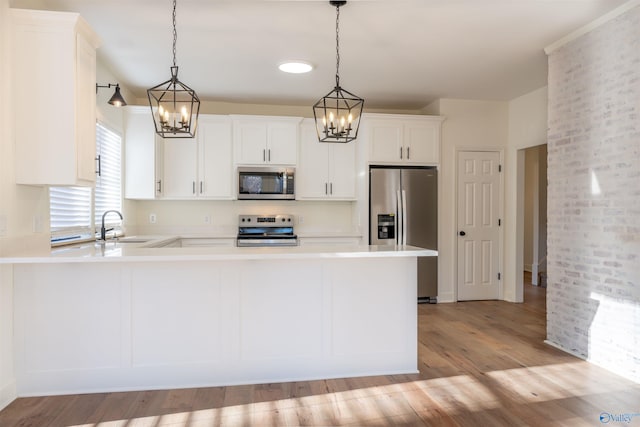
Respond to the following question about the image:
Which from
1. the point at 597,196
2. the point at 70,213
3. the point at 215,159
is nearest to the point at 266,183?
Result: the point at 215,159

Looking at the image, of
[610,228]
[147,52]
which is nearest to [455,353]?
[610,228]

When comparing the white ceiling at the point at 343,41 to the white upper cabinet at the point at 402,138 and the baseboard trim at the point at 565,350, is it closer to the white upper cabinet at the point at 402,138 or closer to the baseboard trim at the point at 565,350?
the white upper cabinet at the point at 402,138

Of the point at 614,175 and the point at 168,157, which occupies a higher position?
the point at 168,157

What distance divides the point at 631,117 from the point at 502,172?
2.61 m

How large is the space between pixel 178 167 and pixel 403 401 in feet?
12.3

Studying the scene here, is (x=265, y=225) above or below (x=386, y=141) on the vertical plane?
below

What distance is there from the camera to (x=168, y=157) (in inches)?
200

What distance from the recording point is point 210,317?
2.78m

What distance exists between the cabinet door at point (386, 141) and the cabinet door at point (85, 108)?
3.15 m

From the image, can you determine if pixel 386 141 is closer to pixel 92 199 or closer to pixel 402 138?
pixel 402 138

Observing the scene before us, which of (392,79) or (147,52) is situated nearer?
(147,52)

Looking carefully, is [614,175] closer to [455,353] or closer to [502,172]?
[455,353]

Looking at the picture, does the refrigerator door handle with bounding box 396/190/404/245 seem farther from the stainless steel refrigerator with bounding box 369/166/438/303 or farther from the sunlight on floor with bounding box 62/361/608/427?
the sunlight on floor with bounding box 62/361/608/427

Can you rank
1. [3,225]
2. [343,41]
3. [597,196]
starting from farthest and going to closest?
[343,41] → [597,196] → [3,225]
